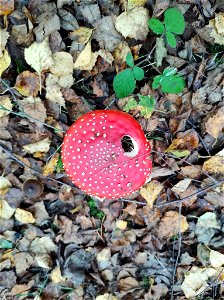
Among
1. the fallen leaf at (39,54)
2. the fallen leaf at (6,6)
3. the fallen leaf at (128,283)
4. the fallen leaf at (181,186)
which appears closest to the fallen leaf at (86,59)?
the fallen leaf at (39,54)

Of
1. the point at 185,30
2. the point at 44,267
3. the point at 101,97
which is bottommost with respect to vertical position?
the point at 44,267

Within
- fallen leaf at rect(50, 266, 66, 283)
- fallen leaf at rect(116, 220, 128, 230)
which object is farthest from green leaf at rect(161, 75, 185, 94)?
fallen leaf at rect(50, 266, 66, 283)

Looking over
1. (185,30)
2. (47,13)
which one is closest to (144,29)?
(185,30)

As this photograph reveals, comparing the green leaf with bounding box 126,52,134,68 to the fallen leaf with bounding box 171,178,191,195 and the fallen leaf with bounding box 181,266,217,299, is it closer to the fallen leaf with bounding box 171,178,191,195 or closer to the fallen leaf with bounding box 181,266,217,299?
the fallen leaf with bounding box 171,178,191,195

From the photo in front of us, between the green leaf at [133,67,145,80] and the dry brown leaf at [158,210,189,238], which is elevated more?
the green leaf at [133,67,145,80]

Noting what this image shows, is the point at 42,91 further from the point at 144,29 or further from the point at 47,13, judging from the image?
the point at 144,29

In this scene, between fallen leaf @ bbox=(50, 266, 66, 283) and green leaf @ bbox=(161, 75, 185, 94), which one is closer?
green leaf @ bbox=(161, 75, 185, 94)
